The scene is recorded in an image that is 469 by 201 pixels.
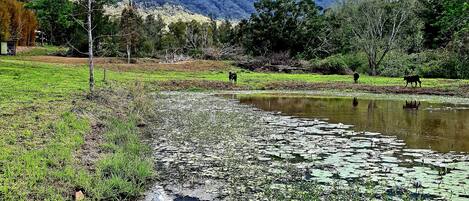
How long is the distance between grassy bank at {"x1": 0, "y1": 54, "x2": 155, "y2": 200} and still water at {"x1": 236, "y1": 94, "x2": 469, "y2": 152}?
429 inches

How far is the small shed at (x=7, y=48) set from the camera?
74.2m

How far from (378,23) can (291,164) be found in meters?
57.9

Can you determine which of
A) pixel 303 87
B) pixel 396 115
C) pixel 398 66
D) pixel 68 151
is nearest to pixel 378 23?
pixel 398 66

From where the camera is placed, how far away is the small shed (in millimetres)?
74250

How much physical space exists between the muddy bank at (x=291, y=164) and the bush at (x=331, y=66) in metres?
49.7

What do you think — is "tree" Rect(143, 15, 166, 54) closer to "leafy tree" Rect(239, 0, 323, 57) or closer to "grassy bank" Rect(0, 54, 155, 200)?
"leafy tree" Rect(239, 0, 323, 57)

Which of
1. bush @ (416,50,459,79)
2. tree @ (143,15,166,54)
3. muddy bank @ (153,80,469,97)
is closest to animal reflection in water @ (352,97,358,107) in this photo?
muddy bank @ (153,80,469,97)

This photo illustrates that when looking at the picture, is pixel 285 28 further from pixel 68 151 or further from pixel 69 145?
pixel 68 151

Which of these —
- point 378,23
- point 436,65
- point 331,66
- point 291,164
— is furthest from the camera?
point 331,66

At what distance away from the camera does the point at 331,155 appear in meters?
15.9

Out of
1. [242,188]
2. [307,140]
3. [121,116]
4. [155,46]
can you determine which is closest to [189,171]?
[242,188]

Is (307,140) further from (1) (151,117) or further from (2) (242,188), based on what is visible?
(1) (151,117)

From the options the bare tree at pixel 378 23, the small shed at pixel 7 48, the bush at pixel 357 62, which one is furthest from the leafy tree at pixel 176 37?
the bare tree at pixel 378 23

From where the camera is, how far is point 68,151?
42.0 feet
